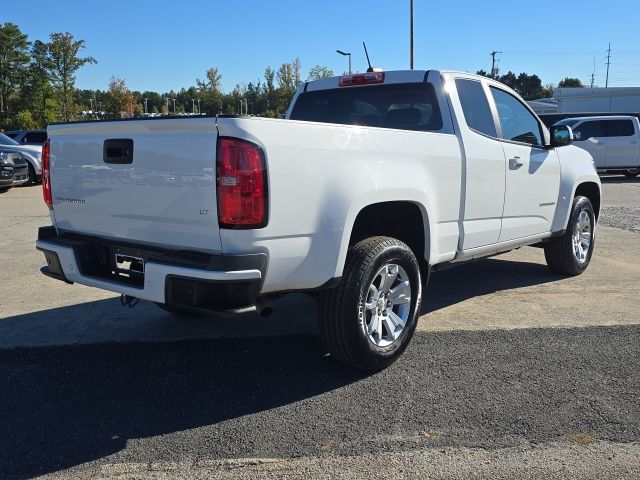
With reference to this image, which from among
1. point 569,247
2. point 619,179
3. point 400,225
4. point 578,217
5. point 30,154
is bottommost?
point 619,179

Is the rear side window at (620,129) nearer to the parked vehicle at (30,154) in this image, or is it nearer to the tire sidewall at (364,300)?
the parked vehicle at (30,154)

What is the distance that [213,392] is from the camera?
3.82 meters

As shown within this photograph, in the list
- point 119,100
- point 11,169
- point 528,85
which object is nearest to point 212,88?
point 119,100

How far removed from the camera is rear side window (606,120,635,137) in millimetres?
19766

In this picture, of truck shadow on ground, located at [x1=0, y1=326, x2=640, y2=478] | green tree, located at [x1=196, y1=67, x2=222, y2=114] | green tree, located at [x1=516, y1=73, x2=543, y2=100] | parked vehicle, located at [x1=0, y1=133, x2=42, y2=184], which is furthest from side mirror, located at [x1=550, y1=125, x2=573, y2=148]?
green tree, located at [x1=516, y1=73, x2=543, y2=100]

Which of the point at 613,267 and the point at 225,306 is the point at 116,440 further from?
the point at 613,267

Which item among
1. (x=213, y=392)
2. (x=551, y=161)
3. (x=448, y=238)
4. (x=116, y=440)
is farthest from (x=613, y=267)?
(x=116, y=440)

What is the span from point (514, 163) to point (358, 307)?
2.41m

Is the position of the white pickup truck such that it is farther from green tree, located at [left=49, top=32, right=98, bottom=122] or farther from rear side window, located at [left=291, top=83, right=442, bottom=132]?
green tree, located at [left=49, top=32, right=98, bottom=122]

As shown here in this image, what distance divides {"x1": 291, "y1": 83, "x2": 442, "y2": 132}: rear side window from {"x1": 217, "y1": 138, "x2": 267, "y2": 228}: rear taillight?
214 cm

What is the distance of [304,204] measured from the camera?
3.44 metres

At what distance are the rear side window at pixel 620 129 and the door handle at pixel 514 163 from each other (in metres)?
16.3

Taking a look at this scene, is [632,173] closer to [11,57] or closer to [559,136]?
[559,136]

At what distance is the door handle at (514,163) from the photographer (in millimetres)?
5343
